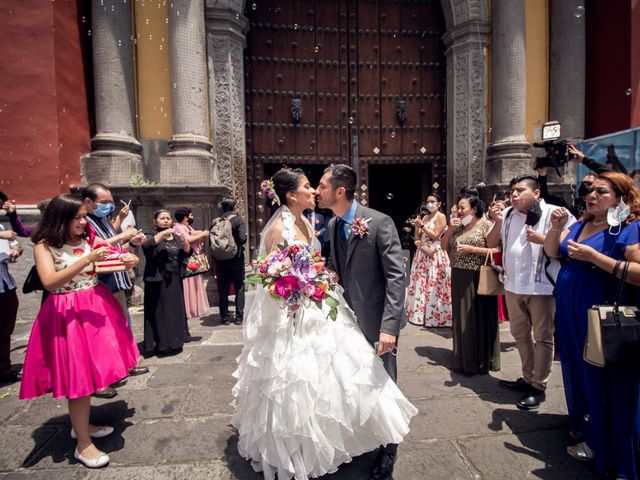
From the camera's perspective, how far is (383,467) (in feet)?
8.00

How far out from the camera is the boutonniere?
7.98ft

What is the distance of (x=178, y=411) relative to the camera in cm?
333

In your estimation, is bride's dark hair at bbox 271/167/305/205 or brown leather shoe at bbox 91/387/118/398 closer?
bride's dark hair at bbox 271/167/305/205

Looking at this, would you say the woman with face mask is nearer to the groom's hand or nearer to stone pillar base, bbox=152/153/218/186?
the groom's hand

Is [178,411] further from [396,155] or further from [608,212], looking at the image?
[396,155]

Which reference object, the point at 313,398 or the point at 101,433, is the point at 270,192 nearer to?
the point at 313,398

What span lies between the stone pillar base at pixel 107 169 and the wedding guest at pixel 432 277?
4969mm

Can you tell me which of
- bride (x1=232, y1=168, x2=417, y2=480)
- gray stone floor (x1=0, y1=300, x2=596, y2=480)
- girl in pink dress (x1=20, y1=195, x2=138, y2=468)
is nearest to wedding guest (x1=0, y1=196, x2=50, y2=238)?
gray stone floor (x1=0, y1=300, x2=596, y2=480)

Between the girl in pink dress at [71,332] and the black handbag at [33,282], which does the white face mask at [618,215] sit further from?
the black handbag at [33,282]

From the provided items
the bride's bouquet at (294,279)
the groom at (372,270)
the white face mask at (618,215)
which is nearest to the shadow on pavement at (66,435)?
the bride's bouquet at (294,279)

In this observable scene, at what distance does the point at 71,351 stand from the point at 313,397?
1557 millimetres

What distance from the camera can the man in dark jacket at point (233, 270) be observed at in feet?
19.6

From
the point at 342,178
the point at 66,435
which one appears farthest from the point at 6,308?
the point at 342,178

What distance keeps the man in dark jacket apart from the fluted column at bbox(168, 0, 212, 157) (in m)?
1.70
